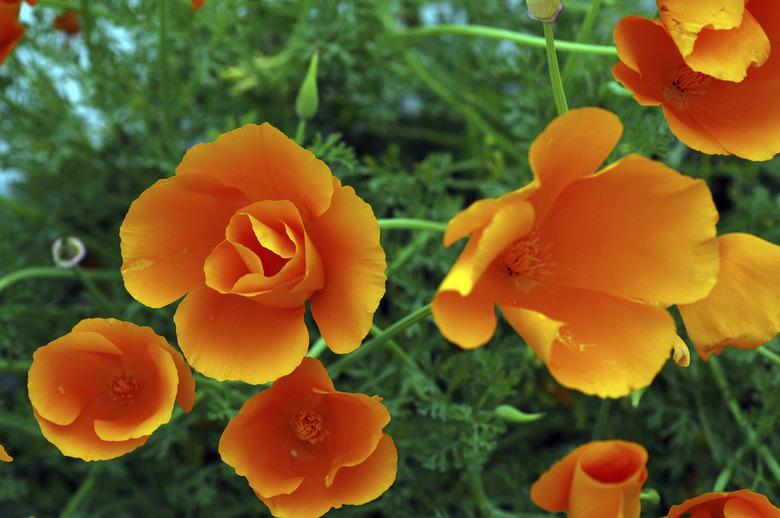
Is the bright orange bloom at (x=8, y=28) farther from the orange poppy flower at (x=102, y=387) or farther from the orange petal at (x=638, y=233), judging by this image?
the orange petal at (x=638, y=233)

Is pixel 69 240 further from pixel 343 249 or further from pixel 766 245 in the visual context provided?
pixel 766 245

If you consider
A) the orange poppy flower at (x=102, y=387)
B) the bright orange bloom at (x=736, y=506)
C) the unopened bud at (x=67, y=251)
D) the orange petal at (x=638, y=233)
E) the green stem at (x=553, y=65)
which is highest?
the green stem at (x=553, y=65)

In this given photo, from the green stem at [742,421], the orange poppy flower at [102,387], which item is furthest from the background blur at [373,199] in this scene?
the orange poppy flower at [102,387]

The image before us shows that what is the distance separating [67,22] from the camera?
150cm

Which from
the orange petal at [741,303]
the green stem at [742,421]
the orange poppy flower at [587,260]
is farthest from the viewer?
the green stem at [742,421]

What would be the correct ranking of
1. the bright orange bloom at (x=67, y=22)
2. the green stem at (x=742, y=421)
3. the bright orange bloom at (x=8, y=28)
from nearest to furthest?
the bright orange bloom at (x=8, y=28) → the green stem at (x=742, y=421) → the bright orange bloom at (x=67, y=22)

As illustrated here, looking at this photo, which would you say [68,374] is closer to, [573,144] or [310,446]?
[310,446]

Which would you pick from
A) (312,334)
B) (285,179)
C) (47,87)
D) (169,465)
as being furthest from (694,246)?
(47,87)

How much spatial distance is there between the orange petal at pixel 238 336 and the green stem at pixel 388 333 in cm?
8

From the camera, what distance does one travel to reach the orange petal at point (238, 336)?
2.67 feet

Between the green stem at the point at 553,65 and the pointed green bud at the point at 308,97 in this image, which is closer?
the green stem at the point at 553,65

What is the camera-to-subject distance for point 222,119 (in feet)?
4.91

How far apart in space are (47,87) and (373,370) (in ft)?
2.23

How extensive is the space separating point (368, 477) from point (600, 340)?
227 mm
